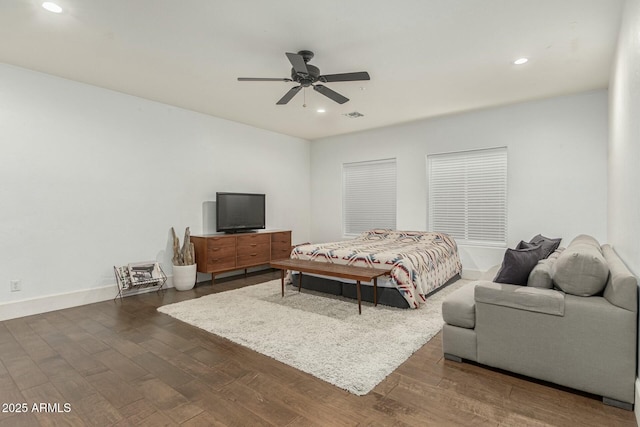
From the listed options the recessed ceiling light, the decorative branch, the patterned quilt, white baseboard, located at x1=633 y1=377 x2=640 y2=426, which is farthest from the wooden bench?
the recessed ceiling light

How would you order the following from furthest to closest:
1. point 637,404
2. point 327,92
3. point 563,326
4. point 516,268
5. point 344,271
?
1. point 344,271
2. point 327,92
3. point 516,268
4. point 563,326
5. point 637,404

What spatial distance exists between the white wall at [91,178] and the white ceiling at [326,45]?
1.10ft

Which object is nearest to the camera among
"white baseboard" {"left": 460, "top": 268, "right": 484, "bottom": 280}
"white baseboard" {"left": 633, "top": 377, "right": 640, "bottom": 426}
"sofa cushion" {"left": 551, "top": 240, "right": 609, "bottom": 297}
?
"white baseboard" {"left": 633, "top": 377, "right": 640, "bottom": 426}

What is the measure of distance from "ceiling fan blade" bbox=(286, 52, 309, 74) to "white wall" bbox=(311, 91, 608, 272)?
3.56 metres

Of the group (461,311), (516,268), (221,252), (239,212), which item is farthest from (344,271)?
(239,212)

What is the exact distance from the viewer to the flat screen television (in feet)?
18.6

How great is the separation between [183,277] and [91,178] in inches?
72.6

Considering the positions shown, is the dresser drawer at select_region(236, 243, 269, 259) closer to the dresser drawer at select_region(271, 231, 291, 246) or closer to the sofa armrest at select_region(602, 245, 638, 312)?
the dresser drawer at select_region(271, 231, 291, 246)

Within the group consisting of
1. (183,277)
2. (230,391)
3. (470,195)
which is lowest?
(230,391)

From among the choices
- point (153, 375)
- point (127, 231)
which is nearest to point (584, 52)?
point (153, 375)

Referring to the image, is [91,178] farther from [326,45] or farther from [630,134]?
[630,134]

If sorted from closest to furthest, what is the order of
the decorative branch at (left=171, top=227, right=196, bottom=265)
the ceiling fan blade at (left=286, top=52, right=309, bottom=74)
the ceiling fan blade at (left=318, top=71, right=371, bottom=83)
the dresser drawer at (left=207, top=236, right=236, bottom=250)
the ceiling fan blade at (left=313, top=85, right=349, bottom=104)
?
the ceiling fan blade at (left=286, top=52, right=309, bottom=74) → the ceiling fan blade at (left=318, top=71, right=371, bottom=83) → the ceiling fan blade at (left=313, top=85, right=349, bottom=104) → the decorative branch at (left=171, top=227, right=196, bottom=265) → the dresser drawer at (left=207, top=236, right=236, bottom=250)

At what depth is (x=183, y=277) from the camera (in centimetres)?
496

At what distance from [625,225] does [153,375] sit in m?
3.80
